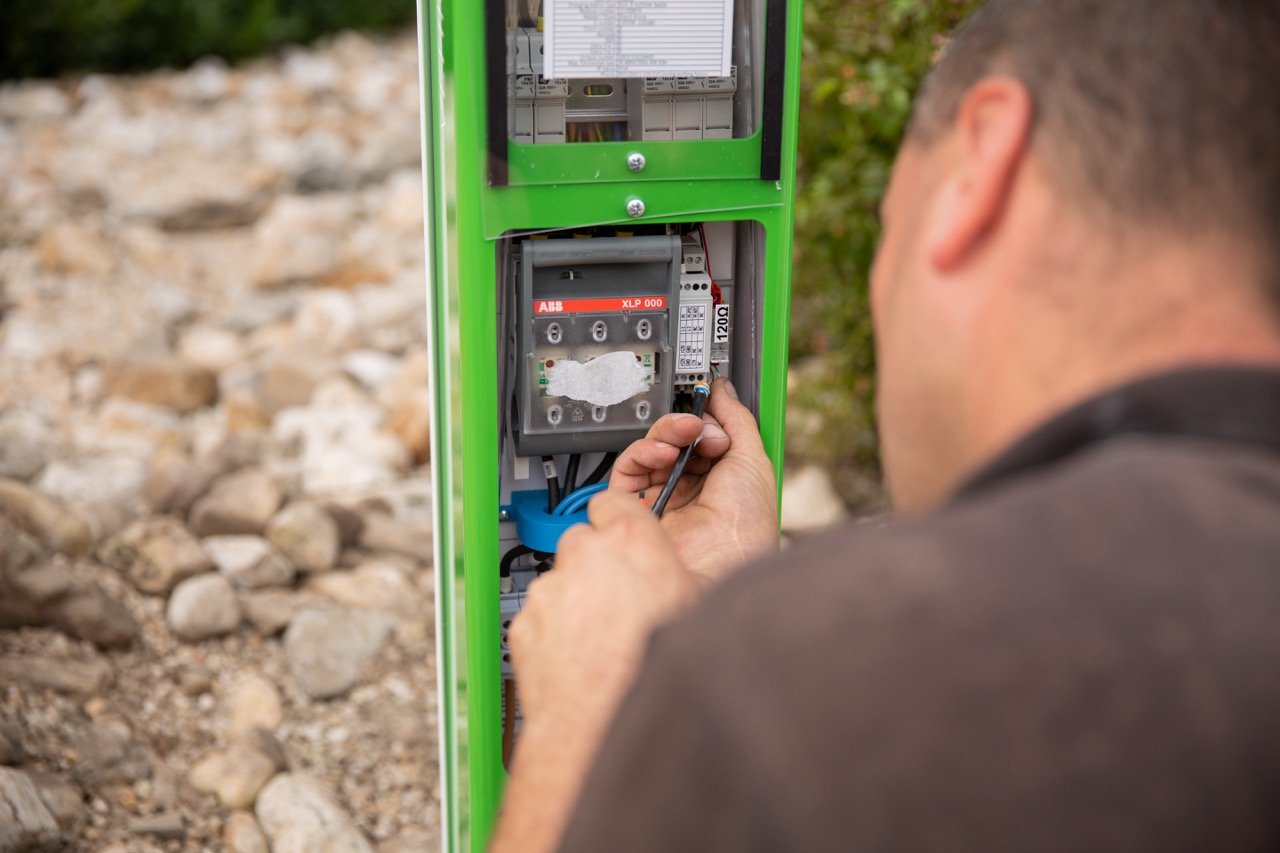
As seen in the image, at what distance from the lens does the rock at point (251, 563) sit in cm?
383

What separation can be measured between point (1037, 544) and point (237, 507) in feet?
11.7

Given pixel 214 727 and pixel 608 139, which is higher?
pixel 608 139

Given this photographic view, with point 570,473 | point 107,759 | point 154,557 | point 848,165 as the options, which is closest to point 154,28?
point 154,557

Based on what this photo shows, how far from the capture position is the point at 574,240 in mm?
1963

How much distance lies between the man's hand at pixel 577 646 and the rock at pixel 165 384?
395 cm

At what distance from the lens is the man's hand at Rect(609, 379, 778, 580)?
6.14 feet

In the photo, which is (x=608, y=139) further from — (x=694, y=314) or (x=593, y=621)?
(x=593, y=621)

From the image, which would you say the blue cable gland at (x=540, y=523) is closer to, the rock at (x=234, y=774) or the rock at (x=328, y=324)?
the rock at (x=234, y=774)

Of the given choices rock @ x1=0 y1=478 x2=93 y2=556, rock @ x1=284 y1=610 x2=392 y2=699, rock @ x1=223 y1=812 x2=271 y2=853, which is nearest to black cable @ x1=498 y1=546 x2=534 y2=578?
rock @ x1=223 y1=812 x2=271 y2=853

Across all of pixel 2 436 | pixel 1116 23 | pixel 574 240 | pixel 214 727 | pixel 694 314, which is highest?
pixel 1116 23

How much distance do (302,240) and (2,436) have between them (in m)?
2.13

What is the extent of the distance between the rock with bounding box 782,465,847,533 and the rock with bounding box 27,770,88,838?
228cm

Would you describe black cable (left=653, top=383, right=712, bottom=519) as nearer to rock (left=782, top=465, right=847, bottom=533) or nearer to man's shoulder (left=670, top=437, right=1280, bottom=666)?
man's shoulder (left=670, top=437, right=1280, bottom=666)

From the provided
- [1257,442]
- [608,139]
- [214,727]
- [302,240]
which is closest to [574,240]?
[608,139]
